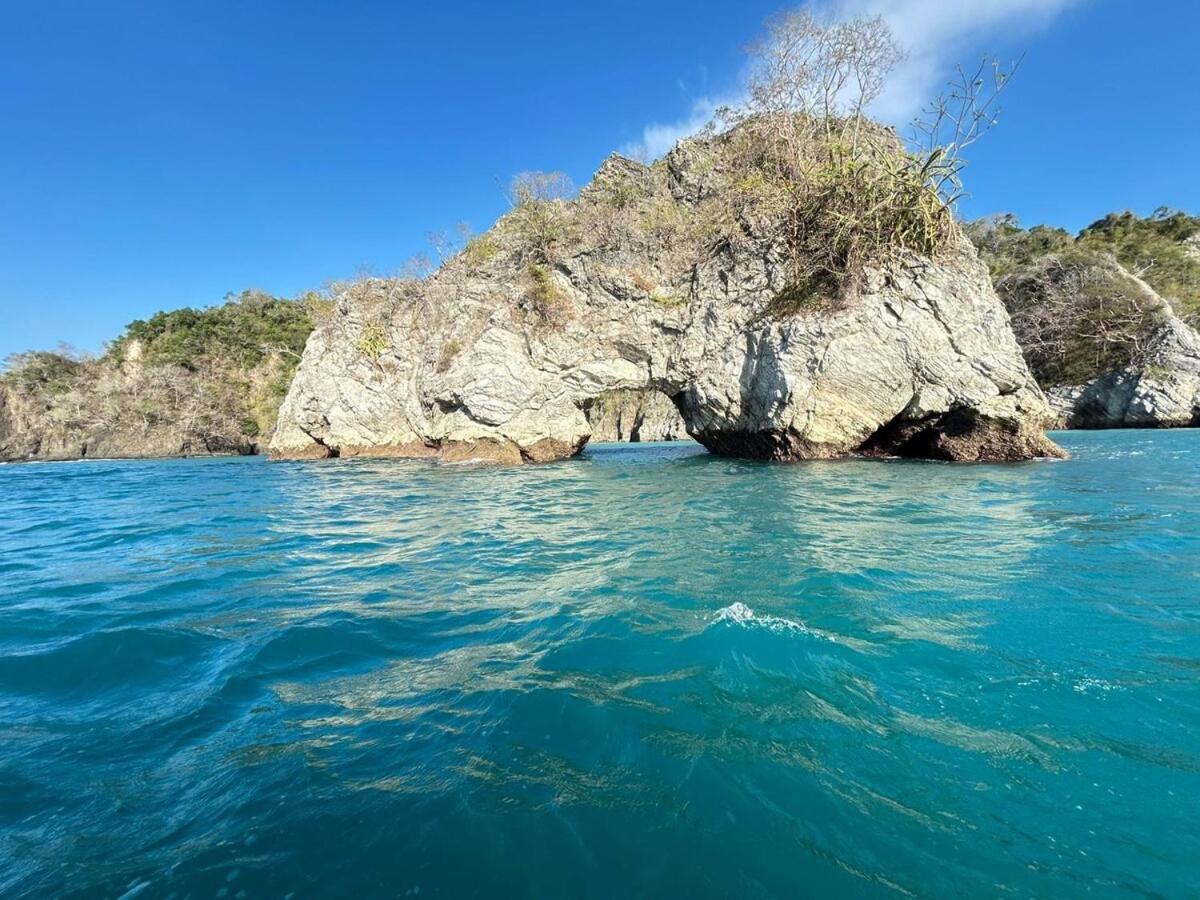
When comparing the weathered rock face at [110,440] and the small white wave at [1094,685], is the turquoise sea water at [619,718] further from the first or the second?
the weathered rock face at [110,440]

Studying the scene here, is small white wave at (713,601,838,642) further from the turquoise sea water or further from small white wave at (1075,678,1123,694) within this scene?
small white wave at (1075,678,1123,694)

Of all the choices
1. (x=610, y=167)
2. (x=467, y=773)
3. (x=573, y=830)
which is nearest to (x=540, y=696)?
(x=467, y=773)

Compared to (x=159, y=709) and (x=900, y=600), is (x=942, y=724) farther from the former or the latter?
(x=159, y=709)

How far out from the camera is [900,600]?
4445mm

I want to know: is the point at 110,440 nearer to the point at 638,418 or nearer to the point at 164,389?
the point at 164,389

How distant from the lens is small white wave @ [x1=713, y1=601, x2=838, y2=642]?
3.85 meters

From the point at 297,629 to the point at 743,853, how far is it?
3819 millimetres

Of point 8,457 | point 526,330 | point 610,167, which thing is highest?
point 610,167

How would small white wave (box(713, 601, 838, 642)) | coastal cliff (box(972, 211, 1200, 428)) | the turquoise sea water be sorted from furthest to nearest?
coastal cliff (box(972, 211, 1200, 428)) → small white wave (box(713, 601, 838, 642)) → the turquoise sea water

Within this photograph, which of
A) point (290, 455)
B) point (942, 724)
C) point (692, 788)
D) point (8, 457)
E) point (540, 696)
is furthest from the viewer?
point (8, 457)

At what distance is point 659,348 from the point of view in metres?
21.0

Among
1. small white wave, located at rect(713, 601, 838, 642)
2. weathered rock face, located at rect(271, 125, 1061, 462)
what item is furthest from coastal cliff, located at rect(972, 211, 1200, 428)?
small white wave, located at rect(713, 601, 838, 642)

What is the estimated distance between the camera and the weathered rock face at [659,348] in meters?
15.6

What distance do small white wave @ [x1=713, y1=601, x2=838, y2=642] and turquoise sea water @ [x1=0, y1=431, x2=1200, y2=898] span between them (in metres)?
0.05
